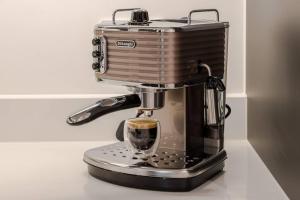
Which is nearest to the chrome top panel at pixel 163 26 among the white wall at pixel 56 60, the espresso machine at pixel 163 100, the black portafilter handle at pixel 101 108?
the espresso machine at pixel 163 100

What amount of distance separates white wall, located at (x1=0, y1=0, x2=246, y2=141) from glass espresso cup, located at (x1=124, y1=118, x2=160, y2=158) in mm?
398

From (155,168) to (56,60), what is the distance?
0.58m

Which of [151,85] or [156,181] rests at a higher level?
[151,85]

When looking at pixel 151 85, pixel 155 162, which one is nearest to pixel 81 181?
pixel 155 162

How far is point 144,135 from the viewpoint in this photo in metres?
1.10

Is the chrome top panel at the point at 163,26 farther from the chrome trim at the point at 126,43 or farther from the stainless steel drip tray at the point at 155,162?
the stainless steel drip tray at the point at 155,162

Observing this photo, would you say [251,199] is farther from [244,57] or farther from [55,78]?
[55,78]

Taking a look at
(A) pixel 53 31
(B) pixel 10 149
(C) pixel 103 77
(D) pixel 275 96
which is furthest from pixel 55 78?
(D) pixel 275 96

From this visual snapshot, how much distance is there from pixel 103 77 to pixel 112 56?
0.05 meters

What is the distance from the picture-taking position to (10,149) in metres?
1.44

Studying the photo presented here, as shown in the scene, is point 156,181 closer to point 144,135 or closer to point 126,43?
point 144,135

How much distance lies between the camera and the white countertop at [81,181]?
3.46 feet

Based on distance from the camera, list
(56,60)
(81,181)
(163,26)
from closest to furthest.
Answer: (163,26) → (81,181) → (56,60)

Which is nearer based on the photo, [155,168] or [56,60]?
[155,168]
